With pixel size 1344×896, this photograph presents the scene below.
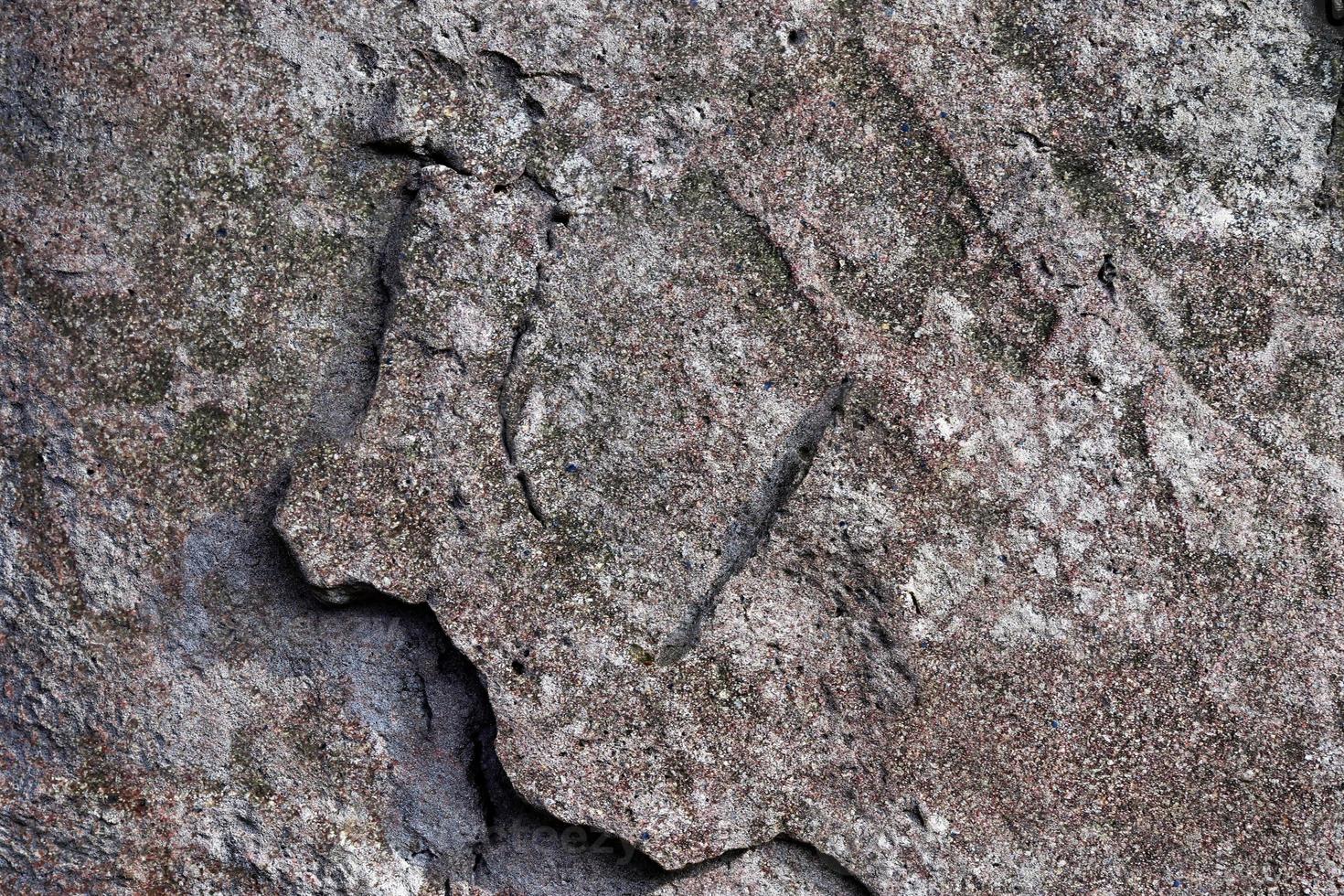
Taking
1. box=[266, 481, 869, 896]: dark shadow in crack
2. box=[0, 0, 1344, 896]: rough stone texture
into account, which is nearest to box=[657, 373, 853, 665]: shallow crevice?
box=[0, 0, 1344, 896]: rough stone texture

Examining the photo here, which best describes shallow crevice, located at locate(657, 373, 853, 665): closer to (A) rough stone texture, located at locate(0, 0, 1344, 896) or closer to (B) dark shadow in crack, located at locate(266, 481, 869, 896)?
(A) rough stone texture, located at locate(0, 0, 1344, 896)

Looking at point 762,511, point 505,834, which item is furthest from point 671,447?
point 505,834

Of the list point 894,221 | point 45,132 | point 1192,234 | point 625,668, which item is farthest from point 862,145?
point 45,132

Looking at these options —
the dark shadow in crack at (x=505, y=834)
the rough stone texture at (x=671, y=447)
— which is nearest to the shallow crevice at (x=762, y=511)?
the rough stone texture at (x=671, y=447)

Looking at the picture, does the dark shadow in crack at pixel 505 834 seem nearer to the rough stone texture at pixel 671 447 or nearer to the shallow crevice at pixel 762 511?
the rough stone texture at pixel 671 447

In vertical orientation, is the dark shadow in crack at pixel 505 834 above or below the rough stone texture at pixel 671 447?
below

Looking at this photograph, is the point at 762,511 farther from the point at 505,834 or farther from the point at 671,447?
the point at 505,834

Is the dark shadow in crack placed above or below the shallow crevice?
below

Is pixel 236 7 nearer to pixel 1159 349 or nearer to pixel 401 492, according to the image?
pixel 401 492
